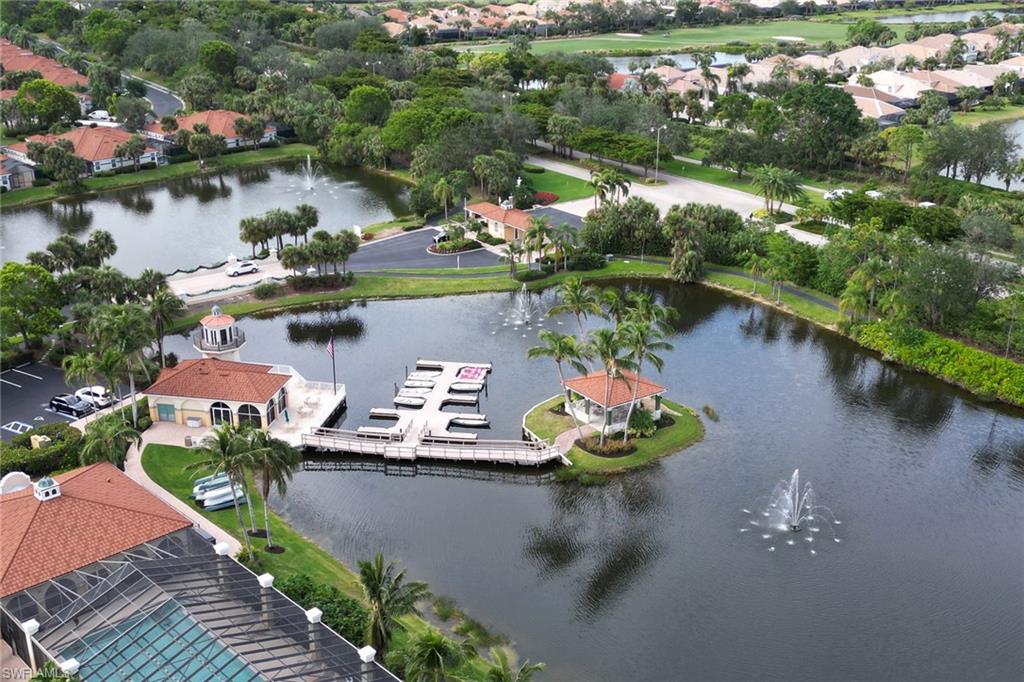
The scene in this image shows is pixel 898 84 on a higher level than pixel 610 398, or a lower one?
higher

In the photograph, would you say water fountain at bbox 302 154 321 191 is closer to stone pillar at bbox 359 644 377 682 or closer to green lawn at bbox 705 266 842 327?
green lawn at bbox 705 266 842 327

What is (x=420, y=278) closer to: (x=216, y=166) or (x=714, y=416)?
(x=714, y=416)

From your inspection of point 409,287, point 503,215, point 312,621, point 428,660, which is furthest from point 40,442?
point 503,215

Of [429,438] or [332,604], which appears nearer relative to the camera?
[332,604]

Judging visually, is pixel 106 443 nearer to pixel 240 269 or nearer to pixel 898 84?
pixel 240 269

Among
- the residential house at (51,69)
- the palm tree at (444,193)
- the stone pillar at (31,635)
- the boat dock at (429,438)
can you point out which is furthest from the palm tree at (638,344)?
the residential house at (51,69)

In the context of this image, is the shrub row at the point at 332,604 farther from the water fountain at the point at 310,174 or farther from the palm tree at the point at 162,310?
the water fountain at the point at 310,174

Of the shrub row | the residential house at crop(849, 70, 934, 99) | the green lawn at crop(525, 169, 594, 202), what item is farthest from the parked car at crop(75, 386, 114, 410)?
the residential house at crop(849, 70, 934, 99)
